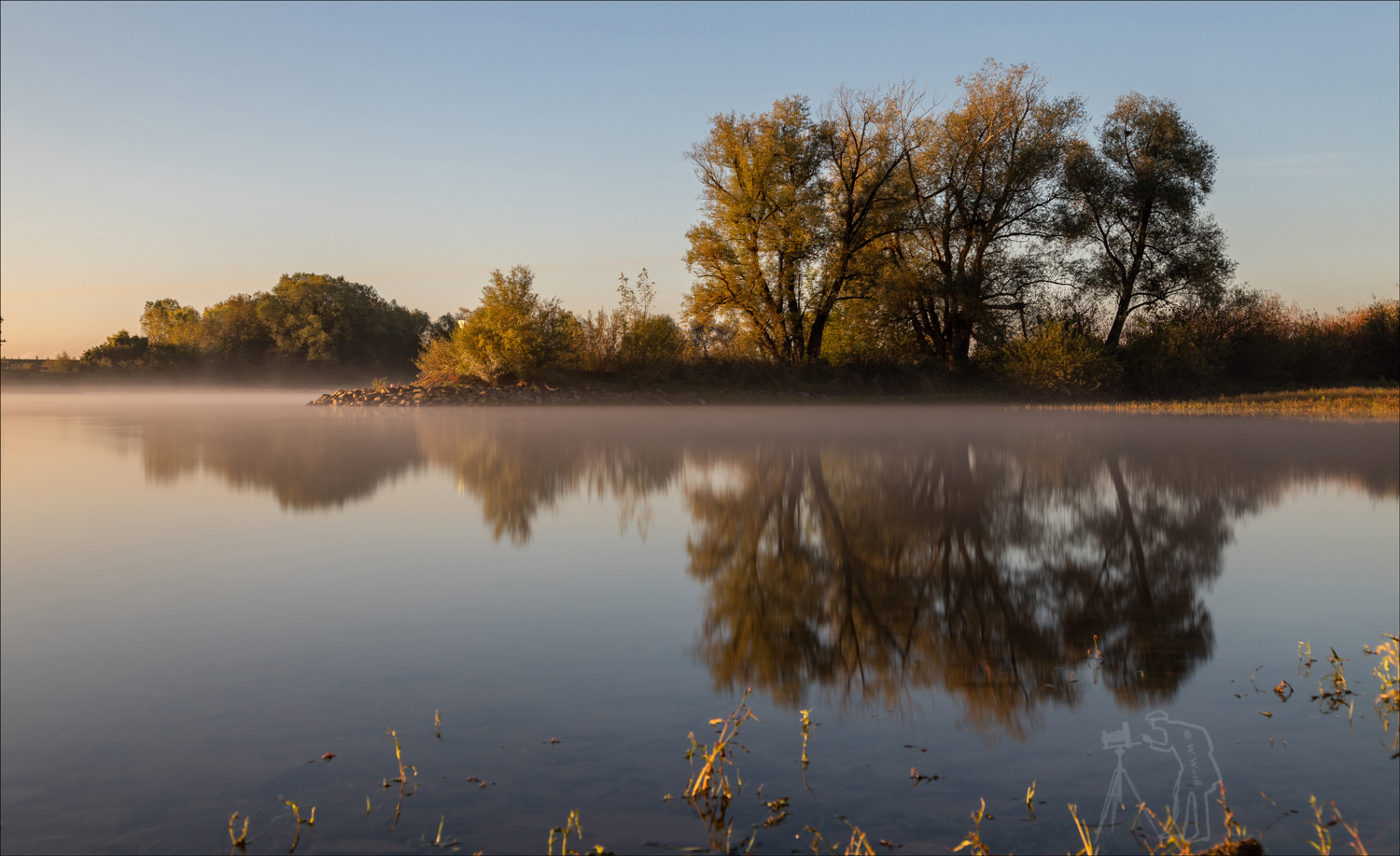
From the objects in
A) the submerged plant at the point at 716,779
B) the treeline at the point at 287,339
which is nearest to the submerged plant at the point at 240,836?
the submerged plant at the point at 716,779

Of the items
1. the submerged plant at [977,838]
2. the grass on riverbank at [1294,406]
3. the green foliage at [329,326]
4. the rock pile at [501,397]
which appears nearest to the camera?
the submerged plant at [977,838]

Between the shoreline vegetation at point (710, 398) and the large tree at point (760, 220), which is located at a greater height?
the large tree at point (760, 220)

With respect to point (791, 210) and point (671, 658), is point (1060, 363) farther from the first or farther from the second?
point (671, 658)

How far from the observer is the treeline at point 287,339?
7144 cm

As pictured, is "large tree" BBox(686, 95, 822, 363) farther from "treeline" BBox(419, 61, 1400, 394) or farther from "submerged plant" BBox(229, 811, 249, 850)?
"submerged plant" BBox(229, 811, 249, 850)

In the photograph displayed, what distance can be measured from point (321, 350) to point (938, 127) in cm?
5102

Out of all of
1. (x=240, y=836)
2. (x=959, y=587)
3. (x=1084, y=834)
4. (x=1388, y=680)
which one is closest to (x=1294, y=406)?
(x=959, y=587)

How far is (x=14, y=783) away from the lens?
332 cm

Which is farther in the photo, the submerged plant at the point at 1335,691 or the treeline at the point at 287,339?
the treeline at the point at 287,339

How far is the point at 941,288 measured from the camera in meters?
42.3

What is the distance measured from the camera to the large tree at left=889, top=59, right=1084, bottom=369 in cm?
4253

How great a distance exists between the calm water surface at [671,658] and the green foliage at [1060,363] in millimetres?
29677

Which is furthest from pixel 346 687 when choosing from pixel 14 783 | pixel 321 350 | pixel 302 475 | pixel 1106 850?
pixel 321 350

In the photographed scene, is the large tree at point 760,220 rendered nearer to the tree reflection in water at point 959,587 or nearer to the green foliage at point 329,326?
the tree reflection in water at point 959,587
